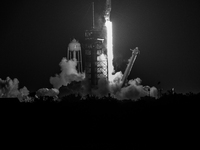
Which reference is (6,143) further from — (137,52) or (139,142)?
(137,52)

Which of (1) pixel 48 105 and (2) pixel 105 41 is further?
(2) pixel 105 41

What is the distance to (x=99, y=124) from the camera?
175 feet

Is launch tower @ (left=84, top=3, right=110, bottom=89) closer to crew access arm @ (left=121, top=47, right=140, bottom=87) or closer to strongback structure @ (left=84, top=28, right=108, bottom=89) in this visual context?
strongback structure @ (left=84, top=28, right=108, bottom=89)

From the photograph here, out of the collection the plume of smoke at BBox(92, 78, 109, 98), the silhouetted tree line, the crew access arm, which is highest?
the crew access arm

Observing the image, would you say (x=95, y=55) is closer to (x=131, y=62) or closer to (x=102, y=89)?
(x=102, y=89)

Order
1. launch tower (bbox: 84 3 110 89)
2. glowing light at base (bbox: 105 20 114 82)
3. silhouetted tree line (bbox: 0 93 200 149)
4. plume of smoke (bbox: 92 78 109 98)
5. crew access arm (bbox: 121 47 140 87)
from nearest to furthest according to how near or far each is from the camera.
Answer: silhouetted tree line (bbox: 0 93 200 149)
crew access arm (bbox: 121 47 140 87)
plume of smoke (bbox: 92 78 109 98)
glowing light at base (bbox: 105 20 114 82)
launch tower (bbox: 84 3 110 89)

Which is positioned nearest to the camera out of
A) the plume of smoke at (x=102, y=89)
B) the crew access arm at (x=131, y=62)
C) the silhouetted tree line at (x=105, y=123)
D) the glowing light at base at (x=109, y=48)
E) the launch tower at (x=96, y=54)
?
the silhouetted tree line at (x=105, y=123)

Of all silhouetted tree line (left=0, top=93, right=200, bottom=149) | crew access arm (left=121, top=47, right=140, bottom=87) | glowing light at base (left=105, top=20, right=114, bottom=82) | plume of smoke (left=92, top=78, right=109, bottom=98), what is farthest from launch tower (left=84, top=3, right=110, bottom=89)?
silhouetted tree line (left=0, top=93, right=200, bottom=149)

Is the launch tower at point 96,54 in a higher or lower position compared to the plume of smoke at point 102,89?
higher

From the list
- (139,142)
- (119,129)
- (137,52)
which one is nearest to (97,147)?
(139,142)

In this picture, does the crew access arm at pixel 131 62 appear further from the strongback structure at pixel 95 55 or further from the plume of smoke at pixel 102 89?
the strongback structure at pixel 95 55

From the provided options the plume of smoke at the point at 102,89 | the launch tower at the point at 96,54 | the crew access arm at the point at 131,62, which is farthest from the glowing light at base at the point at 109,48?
the crew access arm at the point at 131,62

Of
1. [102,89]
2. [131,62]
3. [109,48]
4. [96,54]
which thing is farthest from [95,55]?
[131,62]

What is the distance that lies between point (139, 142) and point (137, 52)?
42.0m
